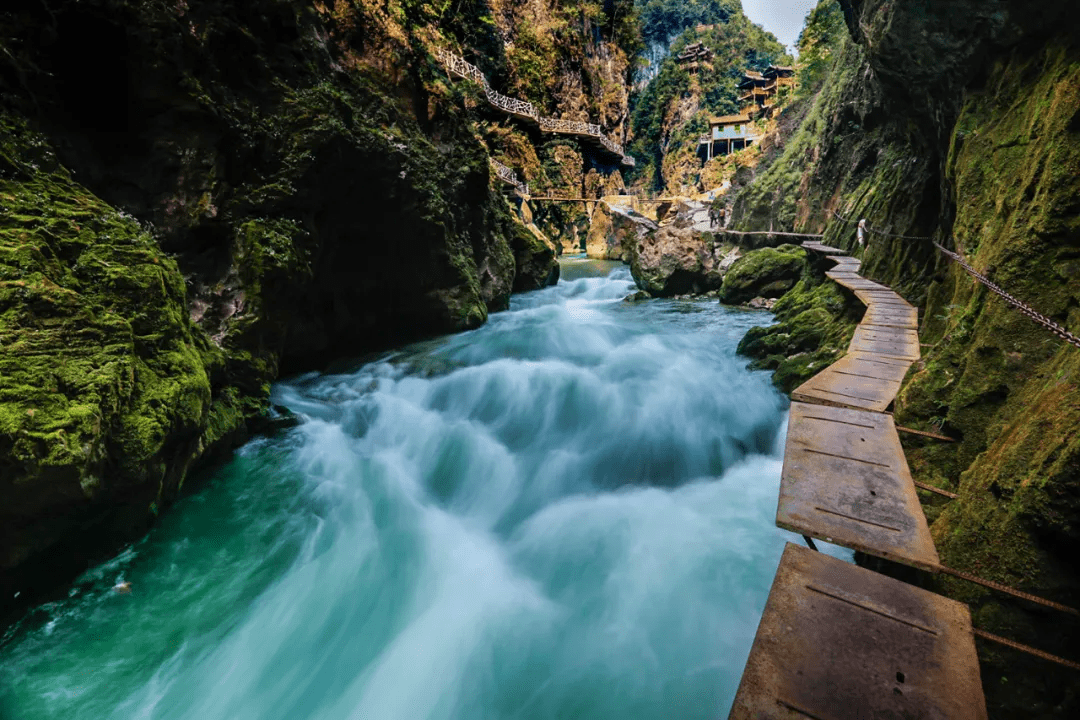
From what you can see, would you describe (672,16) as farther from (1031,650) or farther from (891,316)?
(1031,650)

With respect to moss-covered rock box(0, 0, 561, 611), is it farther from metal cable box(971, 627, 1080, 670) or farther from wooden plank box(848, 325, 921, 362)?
wooden plank box(848, 325, 921, 362)

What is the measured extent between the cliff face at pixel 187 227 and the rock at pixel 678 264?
8220mm

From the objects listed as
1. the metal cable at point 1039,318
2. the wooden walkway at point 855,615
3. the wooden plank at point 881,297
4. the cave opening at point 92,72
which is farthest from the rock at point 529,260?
the wooden walkway at point 855,615

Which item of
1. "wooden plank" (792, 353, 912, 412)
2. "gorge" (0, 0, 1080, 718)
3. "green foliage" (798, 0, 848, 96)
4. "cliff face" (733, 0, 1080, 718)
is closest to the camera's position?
"cliff face" (733, 0, 1080, 718)

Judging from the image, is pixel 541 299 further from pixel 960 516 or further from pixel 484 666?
pixel 960 516

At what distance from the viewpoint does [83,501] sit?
352 centimetres

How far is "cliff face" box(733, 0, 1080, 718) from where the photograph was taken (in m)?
1.81

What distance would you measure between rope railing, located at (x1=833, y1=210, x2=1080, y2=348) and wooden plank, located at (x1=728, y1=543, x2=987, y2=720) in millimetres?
1209

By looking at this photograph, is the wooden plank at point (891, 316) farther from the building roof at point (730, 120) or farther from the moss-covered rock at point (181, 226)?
the building roof at point (730, 120)

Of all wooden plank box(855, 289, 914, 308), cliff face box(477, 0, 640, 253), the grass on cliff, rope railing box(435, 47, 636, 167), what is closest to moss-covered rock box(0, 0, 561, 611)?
the grass on cliff

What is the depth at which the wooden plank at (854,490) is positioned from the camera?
2021mm

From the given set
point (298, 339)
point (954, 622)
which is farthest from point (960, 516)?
point (298, 339)

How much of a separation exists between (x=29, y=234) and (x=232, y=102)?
12.7 ft

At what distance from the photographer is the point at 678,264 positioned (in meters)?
17.1
